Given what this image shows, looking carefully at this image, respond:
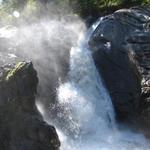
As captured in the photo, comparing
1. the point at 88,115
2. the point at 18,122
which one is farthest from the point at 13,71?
the point at 88,115

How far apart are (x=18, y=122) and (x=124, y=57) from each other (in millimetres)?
9043

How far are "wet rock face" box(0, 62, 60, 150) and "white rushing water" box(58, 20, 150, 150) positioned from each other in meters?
2.65

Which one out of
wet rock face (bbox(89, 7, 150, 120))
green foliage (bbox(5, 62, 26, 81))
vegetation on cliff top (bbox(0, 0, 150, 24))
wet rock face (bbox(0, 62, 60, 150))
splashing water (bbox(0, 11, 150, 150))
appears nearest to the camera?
wet rock face (bbox(0, 62, 60, 150))

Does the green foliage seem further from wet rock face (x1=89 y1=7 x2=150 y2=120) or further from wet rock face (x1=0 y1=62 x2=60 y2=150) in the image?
wet rock face (x1=89 y1=7 x2=150 y2=120)

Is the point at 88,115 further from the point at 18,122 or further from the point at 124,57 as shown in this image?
the point at 18,122

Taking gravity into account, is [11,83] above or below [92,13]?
above

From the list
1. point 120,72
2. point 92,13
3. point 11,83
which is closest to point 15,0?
point 92,13

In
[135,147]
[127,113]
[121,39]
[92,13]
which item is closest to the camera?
[135,147]

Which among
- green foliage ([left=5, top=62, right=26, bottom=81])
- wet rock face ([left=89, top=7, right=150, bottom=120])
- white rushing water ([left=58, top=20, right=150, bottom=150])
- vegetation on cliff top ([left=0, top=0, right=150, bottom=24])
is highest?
green foliage ([left=5, top=62, right=26, bottom=81])

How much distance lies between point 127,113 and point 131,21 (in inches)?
289

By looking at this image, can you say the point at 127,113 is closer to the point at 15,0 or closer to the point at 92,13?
the point at 92,13

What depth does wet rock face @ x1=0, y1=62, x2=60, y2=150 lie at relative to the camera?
1858 centimetres

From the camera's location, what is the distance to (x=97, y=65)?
2591 cm

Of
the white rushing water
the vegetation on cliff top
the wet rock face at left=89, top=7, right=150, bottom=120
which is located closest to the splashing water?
the white rushing water
